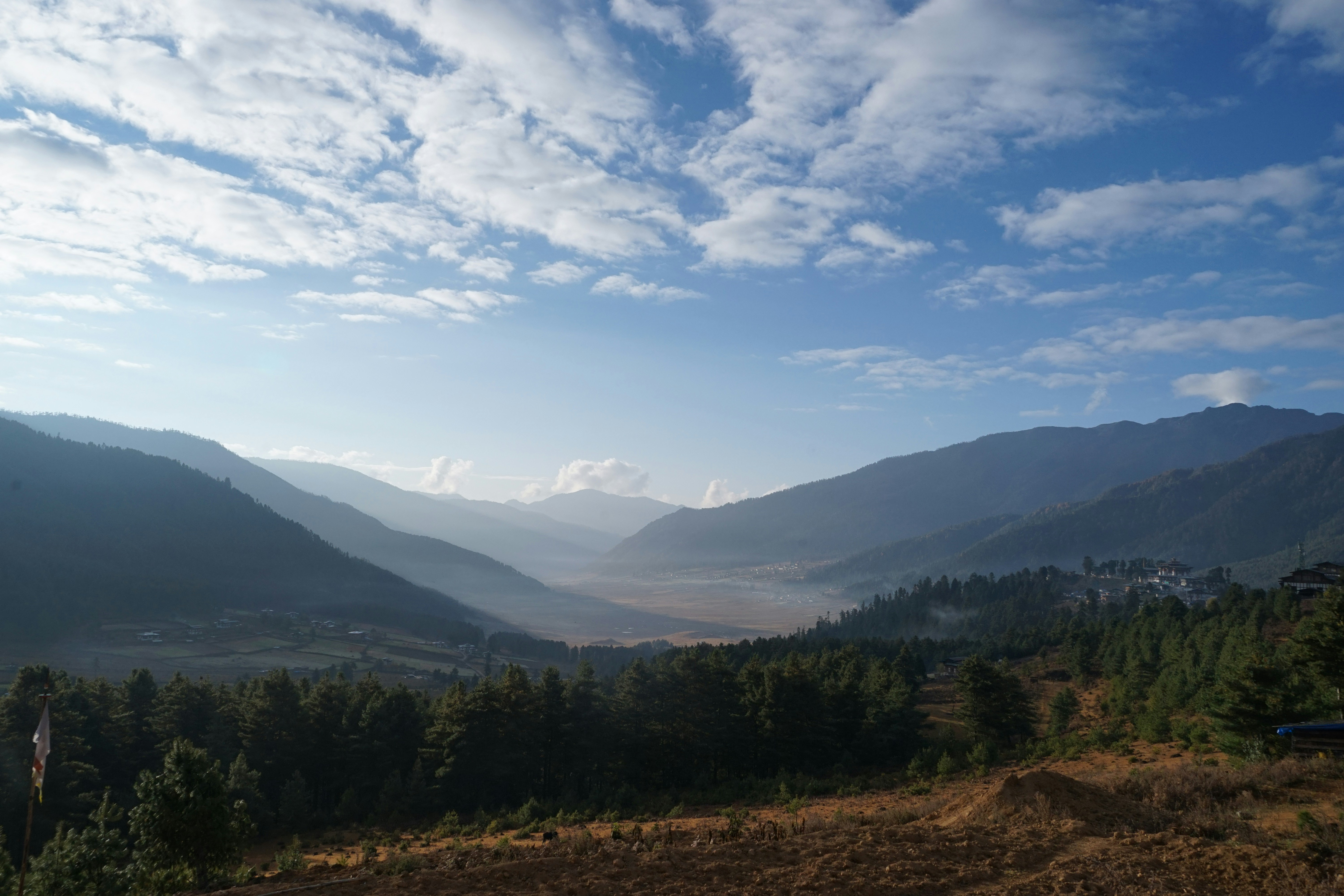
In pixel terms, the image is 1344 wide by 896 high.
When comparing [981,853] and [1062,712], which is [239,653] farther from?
[981,853]

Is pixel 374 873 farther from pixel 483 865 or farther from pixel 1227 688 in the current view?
pixel 1227 688

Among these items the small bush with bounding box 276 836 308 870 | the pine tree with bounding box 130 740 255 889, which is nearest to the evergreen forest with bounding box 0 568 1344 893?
the small bush with bounding box 276 836 308 870

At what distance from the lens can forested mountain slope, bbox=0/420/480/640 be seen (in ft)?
481

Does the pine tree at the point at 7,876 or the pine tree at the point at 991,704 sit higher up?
the pine tree at the point at 7,876

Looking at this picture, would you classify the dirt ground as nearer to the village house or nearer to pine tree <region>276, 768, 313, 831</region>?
pine tree <region>276, 768, 313, 831</region>

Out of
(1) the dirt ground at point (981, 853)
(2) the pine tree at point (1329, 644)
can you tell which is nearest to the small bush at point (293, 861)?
(1) the dirt ground at point (981, 853)

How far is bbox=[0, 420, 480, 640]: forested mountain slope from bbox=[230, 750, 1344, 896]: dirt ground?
543 ft

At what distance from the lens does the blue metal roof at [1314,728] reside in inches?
841

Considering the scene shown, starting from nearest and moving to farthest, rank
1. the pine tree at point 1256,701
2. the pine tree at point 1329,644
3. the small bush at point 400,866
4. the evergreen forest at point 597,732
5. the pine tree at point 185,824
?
the small bush at point 400,866
the pine tree at point 185,824
the pine tree at point 1256,701
the pine tree at point 1329,644
the evergreen forest at point 597,732

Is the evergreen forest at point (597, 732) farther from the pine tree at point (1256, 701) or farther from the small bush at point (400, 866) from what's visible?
the small bush at point (400, 866)

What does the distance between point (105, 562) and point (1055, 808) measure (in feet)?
699

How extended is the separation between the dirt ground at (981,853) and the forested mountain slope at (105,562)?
165 meters

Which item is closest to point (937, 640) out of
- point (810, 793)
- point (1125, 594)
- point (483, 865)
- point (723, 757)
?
point (1125, 594)

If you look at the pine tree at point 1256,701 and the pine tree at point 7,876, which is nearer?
the pine tree at point 7,876
